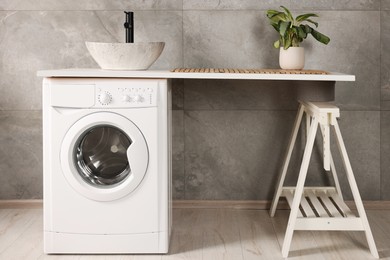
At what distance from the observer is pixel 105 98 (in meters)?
2.71

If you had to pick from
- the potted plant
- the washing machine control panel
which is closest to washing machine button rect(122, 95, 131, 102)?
the washing machine control panel

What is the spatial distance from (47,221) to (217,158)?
3.82 ft

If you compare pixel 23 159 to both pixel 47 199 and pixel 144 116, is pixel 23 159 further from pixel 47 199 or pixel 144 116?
pixel 144 116

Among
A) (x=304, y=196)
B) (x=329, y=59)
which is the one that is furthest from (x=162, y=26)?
(x=304, y=196)

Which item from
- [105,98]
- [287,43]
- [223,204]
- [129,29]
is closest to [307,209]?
[223,204]

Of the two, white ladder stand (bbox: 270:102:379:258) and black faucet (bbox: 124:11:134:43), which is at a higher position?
black faucet (bbox: 124:11:134:43)

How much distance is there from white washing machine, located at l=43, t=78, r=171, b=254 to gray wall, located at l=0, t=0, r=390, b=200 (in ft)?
2.64

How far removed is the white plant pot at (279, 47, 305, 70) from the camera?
126 inches

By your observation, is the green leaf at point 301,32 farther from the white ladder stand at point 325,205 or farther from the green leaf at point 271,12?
the white ladder stand at point 325,205

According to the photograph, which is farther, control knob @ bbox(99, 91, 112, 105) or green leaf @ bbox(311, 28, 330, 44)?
green leaf @ bbox(311, 28, 330, 44)

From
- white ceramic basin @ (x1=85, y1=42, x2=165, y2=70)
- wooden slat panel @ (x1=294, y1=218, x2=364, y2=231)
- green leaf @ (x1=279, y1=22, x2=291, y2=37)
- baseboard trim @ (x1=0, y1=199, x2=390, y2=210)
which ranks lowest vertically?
baseboard trim @ (x1=0, y1=199, x2=390, y2=210)

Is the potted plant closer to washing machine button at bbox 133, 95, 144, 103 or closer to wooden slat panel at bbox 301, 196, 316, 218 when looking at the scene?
wooden slat panel at bbox 301, 196, 316, 218

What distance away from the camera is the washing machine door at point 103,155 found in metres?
2.72

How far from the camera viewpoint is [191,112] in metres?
3.59
